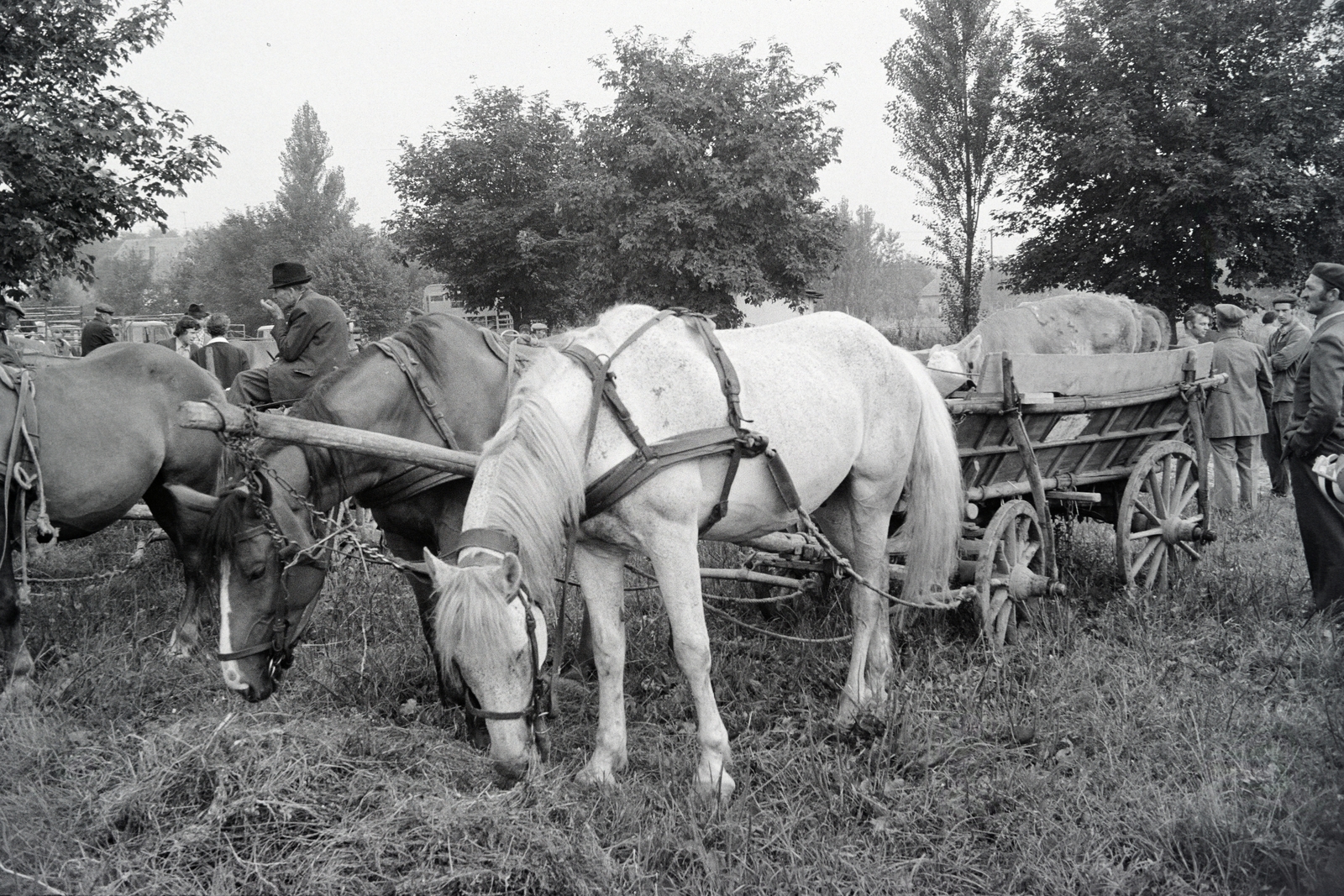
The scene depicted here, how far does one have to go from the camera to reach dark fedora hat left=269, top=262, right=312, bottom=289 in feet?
16.9

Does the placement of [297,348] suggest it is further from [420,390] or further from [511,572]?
[511,572]

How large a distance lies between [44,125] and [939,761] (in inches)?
436

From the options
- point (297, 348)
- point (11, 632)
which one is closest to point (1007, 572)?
point (297, 348)

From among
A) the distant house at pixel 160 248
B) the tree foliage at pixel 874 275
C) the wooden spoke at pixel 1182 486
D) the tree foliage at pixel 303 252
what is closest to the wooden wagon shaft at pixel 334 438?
the wooden spoke at pixel 1182 486

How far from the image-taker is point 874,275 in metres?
68.5

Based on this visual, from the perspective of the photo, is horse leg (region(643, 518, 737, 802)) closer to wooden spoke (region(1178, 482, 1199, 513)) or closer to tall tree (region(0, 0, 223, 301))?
wooden spoke (region(1178, 482, 1199, 513))

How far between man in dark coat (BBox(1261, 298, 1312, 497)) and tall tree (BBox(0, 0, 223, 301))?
42.3 feet

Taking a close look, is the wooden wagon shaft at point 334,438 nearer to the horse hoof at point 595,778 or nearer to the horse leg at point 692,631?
the horse leg at point 692,631

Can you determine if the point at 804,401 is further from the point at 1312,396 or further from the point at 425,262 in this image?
the point at 425,262

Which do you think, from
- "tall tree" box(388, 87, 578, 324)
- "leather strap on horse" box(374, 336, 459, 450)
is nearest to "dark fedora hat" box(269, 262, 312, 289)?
"leather strap on horse" box(374, 336, 459, 450)

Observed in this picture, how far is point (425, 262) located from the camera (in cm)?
3731

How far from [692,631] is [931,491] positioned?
5.15 ft

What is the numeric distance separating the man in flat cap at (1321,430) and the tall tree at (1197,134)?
1469cm

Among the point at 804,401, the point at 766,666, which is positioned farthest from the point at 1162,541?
the point at 804,401
